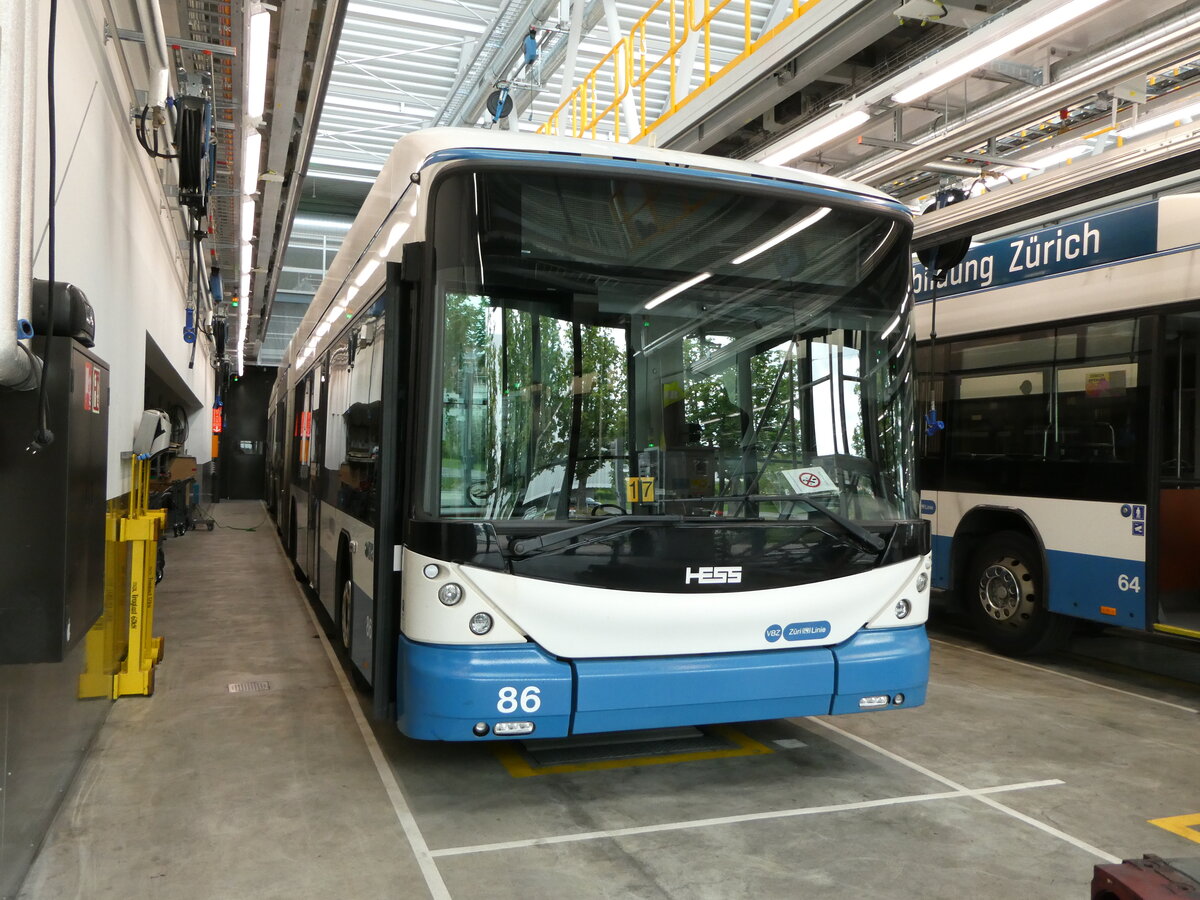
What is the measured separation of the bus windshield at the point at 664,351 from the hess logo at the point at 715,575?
24cm

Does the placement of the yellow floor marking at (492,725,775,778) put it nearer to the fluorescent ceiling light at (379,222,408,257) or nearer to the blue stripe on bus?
the fluorescent ceiling light at (379,222,408,257)

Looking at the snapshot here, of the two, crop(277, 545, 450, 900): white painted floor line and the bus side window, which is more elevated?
the bus side window

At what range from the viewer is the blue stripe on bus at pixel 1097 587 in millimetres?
6406

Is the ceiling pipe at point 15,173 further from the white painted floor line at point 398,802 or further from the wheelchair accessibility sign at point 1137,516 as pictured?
the wheelchair accessibility sign at point 1137,516

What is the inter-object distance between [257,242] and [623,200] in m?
9.14

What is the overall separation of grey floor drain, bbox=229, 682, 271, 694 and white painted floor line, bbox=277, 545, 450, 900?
19.1 inches

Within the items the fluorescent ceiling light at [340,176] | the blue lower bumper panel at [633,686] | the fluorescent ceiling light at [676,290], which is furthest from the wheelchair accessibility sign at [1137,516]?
the fluorescent ceiling light at [340,176]

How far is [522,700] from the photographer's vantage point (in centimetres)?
392

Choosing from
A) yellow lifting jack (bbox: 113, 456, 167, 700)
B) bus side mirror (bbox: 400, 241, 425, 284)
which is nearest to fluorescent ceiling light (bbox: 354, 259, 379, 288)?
bus side mirror (bbox: 400, 241, 425, 284)

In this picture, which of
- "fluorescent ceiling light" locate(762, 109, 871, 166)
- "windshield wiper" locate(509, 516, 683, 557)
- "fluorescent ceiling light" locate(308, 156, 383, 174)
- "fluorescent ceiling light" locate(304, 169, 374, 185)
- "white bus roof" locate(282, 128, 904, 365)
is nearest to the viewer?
"windshield wiper" locate(509, 516, 683, 557)

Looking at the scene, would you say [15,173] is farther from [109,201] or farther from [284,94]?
[284,94]

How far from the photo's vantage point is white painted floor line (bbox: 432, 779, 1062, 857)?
151 inches

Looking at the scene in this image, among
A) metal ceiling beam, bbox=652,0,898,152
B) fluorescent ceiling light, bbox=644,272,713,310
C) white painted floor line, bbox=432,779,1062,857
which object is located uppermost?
metal ceiling beam, bbox=652,0,898,152

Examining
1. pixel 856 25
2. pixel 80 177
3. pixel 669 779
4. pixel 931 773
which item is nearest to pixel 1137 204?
pixel 856 25
